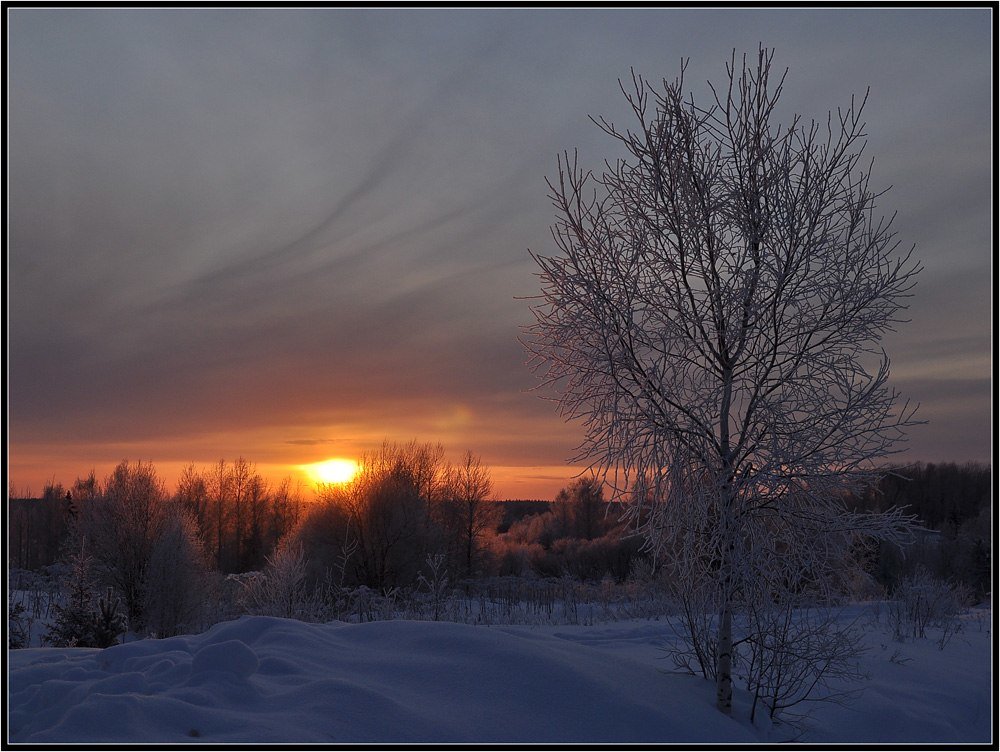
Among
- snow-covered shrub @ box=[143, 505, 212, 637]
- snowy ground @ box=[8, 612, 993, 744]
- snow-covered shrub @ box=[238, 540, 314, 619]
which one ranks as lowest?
snow-covered shrub @ box=[143, 505, 212, 637]

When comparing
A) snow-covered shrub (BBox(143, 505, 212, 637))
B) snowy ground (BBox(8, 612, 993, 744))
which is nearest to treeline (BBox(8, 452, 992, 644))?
snow-covered shrub (BBox(143, 505, 212, 637))

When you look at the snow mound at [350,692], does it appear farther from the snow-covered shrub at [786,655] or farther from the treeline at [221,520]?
the treeline at [221,520]

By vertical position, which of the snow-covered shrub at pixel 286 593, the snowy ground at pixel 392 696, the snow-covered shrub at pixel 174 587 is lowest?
the snow-covered shrub at pixel 174 587

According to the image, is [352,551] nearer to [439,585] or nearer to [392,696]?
[439,585]

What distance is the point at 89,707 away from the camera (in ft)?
14.7

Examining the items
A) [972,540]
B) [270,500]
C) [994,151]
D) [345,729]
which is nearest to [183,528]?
[345,729]

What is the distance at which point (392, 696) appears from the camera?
532 cm

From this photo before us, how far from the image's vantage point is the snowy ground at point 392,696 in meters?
4.61

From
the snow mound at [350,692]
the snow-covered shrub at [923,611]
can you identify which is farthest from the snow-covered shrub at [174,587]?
the snow-covered shrub at [923,611]

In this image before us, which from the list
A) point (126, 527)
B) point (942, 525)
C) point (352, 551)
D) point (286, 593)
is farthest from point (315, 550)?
point (942, 525)

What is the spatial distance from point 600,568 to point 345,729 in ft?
133

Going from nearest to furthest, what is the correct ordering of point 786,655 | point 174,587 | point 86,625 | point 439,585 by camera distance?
point 786,655 < point 86,625 < point 439,585 < point 174,587

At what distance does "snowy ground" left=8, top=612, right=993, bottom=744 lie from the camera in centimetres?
461

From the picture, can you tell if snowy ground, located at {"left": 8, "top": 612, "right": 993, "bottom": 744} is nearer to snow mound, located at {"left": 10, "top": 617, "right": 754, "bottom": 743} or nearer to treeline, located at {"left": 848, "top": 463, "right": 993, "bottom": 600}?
snow mound, located at {"left": 10, "top": 617, "right": 754, "bottom": 743}
